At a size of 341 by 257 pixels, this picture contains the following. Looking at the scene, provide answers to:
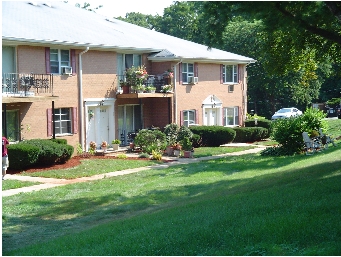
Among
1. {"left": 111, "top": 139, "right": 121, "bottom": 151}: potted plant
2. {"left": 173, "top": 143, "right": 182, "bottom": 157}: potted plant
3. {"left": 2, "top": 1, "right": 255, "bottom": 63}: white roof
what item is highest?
{"left": 2, "top": 1, "right": 255, "bottom": 63}: white roof

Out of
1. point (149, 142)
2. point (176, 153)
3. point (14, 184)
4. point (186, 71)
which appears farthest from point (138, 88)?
point (14, 184)

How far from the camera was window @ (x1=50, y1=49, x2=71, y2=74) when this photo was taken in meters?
25.4

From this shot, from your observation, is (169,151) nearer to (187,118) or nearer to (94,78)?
(94,78)

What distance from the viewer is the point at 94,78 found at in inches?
1080

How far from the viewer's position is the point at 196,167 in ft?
71.9

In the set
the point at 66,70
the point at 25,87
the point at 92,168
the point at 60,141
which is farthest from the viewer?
the point at 66,70

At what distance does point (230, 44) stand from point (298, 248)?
47.2 metres

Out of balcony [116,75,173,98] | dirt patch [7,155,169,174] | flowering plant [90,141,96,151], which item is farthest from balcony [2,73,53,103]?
balcony [116,75,173,98]

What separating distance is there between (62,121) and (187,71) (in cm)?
974

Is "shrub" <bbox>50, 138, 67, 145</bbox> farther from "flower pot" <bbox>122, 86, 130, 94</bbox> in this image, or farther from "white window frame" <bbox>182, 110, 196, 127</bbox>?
"white window frame" <bbox>182, 110, 196, 127</bbox>

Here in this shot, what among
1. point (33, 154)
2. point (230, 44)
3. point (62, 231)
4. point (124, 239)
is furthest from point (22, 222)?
point (230, 44)

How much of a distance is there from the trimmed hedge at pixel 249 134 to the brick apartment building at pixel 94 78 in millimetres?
1912

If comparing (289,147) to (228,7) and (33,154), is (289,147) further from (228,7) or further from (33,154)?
(228,7)

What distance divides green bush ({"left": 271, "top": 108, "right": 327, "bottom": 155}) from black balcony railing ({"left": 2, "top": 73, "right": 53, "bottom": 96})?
10.6m
